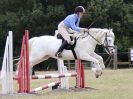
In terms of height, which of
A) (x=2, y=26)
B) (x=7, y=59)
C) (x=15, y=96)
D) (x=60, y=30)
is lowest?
(x=15, y=96)

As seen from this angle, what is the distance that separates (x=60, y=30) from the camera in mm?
13172

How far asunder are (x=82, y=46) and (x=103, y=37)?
686 millimetres

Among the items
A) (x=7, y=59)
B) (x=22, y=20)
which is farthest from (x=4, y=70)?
(x=22, y=20)

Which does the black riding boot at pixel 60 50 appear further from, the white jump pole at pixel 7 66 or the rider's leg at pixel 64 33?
the white jump pole at pixel 7 66

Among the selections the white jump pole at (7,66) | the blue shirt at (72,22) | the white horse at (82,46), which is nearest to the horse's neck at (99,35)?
the white horse at (82,46)

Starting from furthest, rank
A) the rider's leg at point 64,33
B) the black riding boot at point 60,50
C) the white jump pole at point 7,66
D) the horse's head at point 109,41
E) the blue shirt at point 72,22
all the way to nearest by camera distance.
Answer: the horse's head at point 109,41, the black riding boot at point 60,50, the rider's leg at point 64,33, the blue shirt at point 72,22, the white jump pole at point 7,66

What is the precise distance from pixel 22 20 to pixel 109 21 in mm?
7023

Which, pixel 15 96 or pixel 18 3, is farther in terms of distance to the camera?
pixel 18 3

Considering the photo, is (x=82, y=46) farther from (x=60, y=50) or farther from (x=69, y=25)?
(x=69, y=25)

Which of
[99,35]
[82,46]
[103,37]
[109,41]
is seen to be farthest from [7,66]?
[109,41]

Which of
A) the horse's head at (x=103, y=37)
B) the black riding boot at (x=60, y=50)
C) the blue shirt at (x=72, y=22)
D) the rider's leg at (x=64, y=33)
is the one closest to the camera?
the blue shirt at (x=72, y=22)

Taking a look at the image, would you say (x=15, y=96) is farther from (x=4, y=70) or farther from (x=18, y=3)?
(x=18, y=3)

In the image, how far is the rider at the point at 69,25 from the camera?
12.8m

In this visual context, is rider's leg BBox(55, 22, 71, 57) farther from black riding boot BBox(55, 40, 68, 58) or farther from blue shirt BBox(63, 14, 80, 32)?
blue shirt BBox(63, 14, 80, 32)
